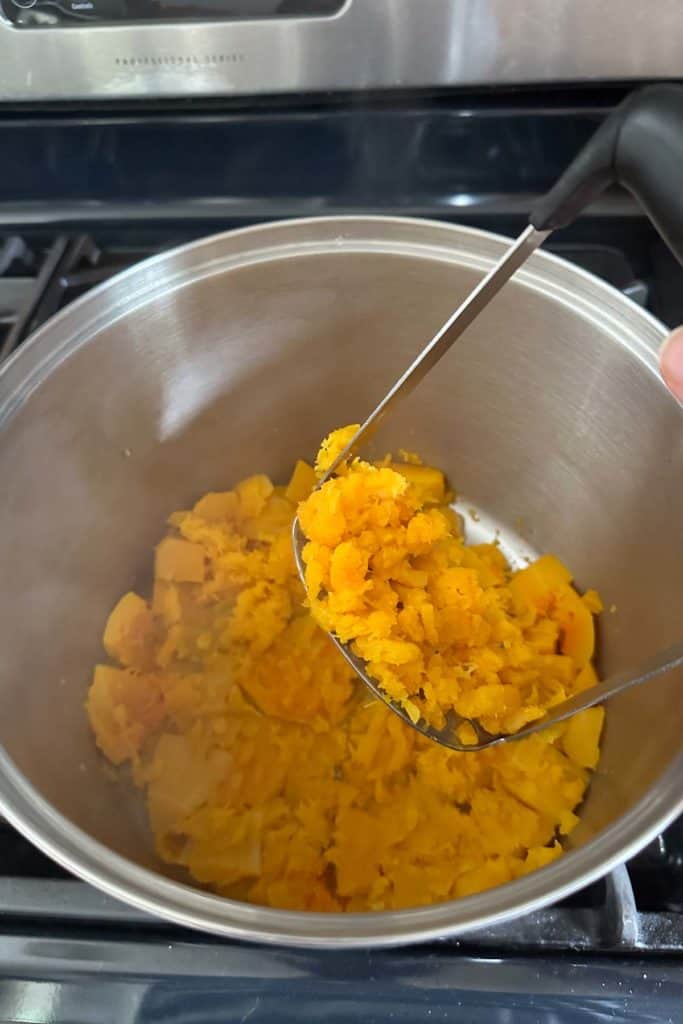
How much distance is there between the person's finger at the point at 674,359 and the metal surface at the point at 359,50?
11.2 inches

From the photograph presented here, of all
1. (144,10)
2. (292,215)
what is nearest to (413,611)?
(292,215)

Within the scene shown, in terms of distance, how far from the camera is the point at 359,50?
631mm

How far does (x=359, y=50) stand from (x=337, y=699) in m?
0.52

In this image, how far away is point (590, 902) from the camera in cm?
51

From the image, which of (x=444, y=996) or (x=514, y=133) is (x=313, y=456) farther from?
(x=444, y=996)

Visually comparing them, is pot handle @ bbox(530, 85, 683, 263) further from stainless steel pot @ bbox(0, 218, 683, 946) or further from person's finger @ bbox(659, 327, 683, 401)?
stainless steel pot @ bbox(0, 218, 683, 946)

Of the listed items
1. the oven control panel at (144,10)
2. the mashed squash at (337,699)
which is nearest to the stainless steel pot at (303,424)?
the mashed squash at (337,699)

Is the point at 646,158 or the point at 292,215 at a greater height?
the point at 292,215

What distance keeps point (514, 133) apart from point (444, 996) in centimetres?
63

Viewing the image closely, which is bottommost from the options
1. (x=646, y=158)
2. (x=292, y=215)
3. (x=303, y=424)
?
(x=646, y=158)

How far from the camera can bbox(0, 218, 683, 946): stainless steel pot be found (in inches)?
25.6

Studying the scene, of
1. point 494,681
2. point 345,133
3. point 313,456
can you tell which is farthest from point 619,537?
point 345,133

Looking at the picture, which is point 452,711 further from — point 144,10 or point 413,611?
point 144,10

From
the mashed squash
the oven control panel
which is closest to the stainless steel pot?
the mashed squash
